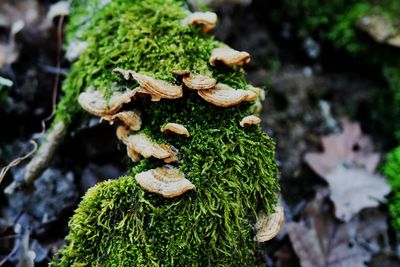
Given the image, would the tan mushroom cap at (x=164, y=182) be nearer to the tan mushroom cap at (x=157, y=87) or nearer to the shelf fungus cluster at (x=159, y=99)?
the shelf fungus cluster at (x=159, y=99)

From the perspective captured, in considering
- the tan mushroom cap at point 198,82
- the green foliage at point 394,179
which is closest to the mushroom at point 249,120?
the tan mushroom cap at point 198,82

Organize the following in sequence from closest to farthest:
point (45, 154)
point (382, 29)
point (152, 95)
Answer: point (152, 95), point (45, 154), point (382, 29)

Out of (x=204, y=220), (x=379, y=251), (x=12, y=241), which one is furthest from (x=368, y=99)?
(x=12, y=241)

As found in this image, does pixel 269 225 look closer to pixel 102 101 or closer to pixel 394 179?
pixel 102 101

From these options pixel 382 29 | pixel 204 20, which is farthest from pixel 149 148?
pixel 382 29

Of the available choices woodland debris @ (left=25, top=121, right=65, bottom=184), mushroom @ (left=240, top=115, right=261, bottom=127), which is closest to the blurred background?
woodland debris @ (left=25, top=121, right=65, bottom=184)
